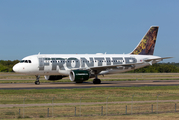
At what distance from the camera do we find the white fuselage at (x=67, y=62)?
49.5 meters

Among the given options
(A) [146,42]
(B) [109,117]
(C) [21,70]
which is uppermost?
(A) [146,42]

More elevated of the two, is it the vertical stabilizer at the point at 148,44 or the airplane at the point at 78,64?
the vertical stabilizer at the point at 148,44

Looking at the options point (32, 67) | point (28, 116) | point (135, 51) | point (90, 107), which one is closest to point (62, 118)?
point (28, 116)

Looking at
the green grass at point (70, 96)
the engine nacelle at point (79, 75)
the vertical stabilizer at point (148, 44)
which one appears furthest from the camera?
the vertical stabilizer at point (148, 44)

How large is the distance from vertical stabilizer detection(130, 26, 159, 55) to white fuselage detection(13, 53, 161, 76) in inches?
127

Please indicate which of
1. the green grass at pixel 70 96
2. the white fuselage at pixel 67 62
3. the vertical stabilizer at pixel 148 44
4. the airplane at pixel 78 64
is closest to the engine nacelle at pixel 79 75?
the airplane at pixel 78 64

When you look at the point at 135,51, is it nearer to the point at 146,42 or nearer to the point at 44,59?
→ the point at 146,42

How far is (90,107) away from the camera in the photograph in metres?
25.4

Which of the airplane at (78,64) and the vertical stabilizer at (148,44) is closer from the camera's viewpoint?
the airplane at (78,64)

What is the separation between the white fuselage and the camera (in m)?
49.5

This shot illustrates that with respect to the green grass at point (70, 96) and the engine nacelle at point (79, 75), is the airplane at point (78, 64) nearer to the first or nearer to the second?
the engine nacelle at point (79, 75)

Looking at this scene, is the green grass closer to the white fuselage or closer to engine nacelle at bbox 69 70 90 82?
engine nacelle at bbox 69 70 90 82

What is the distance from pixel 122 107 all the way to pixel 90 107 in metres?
3.03

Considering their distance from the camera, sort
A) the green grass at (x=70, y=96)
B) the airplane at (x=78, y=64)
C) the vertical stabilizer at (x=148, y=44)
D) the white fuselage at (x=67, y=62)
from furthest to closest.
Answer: the vertical stabilizer at (x=148, y=44)
the white fuselage at (x=67, y=62)
the airplane at (x=78, y=64)
the green grass at (x=70, y=96)
